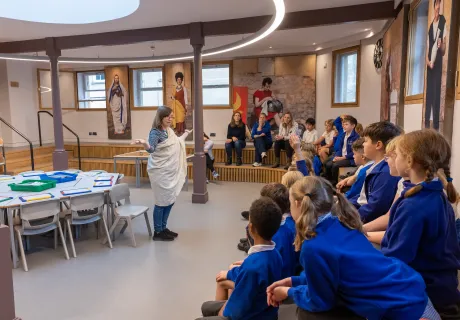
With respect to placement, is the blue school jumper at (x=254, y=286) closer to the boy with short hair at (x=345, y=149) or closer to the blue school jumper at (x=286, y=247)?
the blue school jumper at (x=286, y=247)

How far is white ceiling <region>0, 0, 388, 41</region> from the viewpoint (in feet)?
15.6

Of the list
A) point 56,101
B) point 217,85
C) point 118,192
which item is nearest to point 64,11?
point 56,101

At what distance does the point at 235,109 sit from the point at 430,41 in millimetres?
6300

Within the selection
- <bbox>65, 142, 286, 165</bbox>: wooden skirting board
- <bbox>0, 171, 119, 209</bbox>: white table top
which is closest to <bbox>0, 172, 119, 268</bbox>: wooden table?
<bbox>0, 171, 119, 209</bbox>: white table top

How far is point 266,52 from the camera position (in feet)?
28.5

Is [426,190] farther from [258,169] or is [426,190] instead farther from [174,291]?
[258,169]

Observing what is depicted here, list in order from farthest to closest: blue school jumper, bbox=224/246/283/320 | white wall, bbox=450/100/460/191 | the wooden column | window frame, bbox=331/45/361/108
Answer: window frame, bbox=331/45/361/108 → white wall, bbox=450/100/460/191 → the wooden column → blue school jumper, bbox=224/246/283/320

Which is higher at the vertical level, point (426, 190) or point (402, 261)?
point (426, 190)

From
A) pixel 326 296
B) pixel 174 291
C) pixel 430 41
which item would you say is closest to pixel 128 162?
pixel 174 291

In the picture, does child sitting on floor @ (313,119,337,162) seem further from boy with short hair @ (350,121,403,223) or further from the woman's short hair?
Result: boy with short hair @ (350,121,403,223)

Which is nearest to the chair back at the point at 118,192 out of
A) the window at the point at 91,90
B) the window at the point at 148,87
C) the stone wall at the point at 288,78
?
the stone wall at the point at 288,78

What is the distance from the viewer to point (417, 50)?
386 centimetres

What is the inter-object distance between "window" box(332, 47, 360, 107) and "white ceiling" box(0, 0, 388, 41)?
8.45 feet

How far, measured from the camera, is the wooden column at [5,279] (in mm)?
2045
